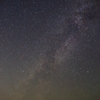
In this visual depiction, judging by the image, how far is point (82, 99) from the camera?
97.8 feet

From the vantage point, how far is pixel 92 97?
90.0 feet

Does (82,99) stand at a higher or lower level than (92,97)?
lower

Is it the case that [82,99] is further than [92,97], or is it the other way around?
[82,99]

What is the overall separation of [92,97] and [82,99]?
10.5 feet
